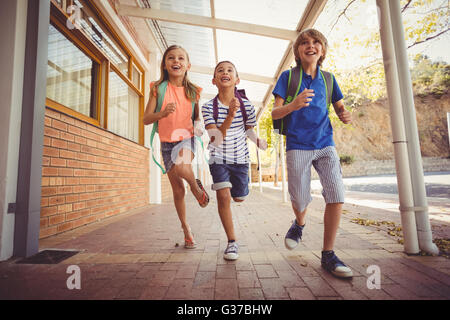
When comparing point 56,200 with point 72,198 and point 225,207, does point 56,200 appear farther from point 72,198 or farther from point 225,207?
point 225,207

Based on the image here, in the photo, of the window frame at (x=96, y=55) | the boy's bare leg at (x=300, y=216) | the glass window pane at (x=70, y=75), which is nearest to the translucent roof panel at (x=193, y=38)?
the window frame at (x=96, y=55)

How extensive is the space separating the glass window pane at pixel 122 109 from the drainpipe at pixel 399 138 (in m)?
4.31

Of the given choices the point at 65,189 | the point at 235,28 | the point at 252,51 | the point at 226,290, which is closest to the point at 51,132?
the point at 65,189

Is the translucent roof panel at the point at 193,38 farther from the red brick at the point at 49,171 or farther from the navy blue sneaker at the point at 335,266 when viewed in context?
the navy blue sneaker at the point at 335,266

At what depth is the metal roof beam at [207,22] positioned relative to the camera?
14.5 ft

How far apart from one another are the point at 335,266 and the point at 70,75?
3.95 meters

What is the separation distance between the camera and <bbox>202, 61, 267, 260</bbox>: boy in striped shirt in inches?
84.4

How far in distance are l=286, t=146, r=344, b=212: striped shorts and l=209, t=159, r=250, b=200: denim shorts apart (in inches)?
16.0

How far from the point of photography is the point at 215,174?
2.16m

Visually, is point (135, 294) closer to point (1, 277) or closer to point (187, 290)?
point (187, 290)

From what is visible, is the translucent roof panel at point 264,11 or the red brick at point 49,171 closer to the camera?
the red brick at point 49,171

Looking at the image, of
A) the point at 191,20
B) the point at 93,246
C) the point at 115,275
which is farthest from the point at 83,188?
the point at 191,20

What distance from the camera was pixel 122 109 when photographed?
18.1ft
